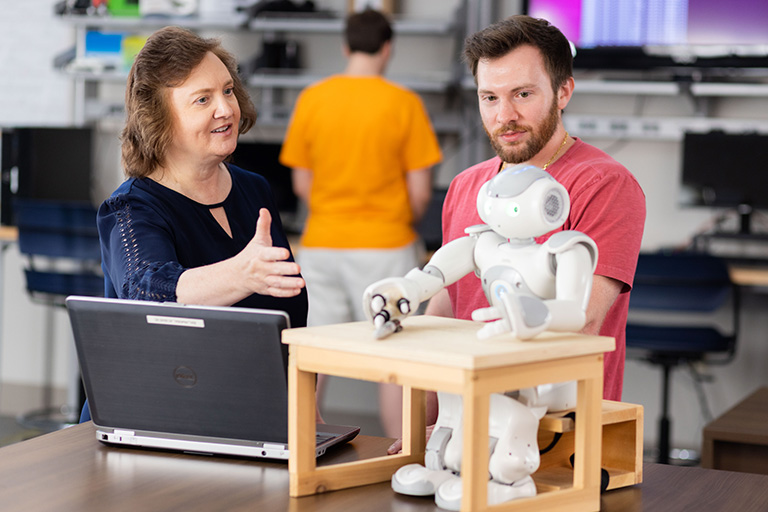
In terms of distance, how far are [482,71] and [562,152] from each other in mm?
223

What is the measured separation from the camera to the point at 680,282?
3289mm

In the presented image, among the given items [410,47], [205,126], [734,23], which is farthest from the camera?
[410,47]

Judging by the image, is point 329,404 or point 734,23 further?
point 329,404

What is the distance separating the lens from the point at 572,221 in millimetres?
1733

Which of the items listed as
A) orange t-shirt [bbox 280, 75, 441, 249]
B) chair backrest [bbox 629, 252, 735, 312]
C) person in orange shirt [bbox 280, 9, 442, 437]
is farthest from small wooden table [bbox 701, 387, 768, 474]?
orange t-shirt [bbox 280, 75, 441, 249]

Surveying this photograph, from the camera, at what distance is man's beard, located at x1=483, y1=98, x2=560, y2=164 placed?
1.71 m

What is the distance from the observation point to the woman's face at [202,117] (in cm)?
178

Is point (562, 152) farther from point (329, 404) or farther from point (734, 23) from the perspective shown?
point (329, 404)

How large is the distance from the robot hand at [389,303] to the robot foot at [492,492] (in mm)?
199

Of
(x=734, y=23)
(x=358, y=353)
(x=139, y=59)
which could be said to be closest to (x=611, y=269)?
(x=358, y=353)

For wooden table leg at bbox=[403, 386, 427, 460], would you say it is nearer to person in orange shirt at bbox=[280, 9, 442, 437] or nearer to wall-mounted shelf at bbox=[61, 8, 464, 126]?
person in orange shirt at bbox=[280, 9, 442, 437]

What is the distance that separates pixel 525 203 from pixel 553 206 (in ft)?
0.12

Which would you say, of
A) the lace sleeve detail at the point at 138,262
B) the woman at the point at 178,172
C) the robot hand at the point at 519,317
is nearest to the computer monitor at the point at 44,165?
the woman at the point at 178,172

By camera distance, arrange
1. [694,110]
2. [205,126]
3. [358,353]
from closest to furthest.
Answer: [358,353] < [205,126] < [694,110]
